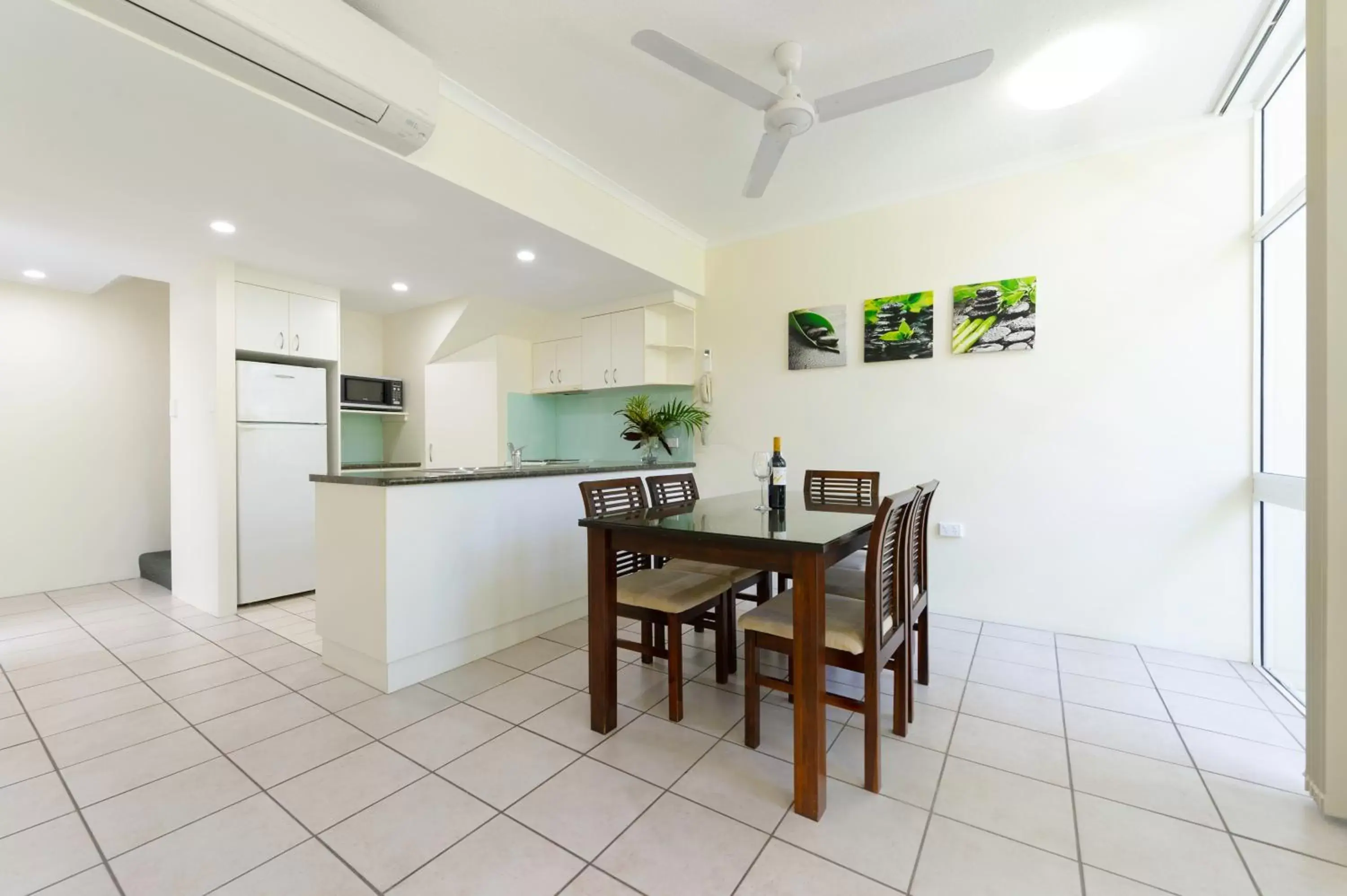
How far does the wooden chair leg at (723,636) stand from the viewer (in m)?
2.47

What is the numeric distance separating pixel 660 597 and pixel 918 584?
1.12 meters

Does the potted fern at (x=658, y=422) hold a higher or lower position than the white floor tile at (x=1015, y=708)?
higher

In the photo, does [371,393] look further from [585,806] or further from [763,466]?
[585,806]

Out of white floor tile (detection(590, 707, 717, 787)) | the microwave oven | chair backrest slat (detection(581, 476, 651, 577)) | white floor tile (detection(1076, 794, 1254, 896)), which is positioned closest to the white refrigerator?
the microwave oven

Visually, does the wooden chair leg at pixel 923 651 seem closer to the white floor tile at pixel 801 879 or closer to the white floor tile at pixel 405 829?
the white floor tile at pixel 801 879

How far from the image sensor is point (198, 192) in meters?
2.55

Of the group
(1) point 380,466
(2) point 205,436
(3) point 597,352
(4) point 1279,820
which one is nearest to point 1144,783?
(4) point 1279,820

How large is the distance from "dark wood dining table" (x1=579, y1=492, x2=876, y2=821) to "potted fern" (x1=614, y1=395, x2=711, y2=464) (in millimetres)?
1977

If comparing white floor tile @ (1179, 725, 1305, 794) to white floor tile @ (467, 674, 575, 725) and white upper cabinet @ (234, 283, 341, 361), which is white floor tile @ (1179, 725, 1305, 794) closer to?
white floor tile @ (467, 674, 575, 725)

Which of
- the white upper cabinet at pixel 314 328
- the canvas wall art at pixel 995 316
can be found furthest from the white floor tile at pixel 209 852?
the canvas wall art at pixel 995 316

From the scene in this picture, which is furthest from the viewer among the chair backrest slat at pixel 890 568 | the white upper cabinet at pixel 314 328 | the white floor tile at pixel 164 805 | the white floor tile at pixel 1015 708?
the white upper cabinet at pixel 314 328

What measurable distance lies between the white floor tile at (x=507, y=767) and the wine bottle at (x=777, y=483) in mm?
1247

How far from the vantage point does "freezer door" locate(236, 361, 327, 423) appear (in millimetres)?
3648

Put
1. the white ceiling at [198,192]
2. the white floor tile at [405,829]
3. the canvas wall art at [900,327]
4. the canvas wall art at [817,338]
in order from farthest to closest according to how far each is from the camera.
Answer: the canvas wall art at [817,338] < the canvas wall art at [900,327] < the white ceiling at [198,192] < the white floor tile at [405,829]
